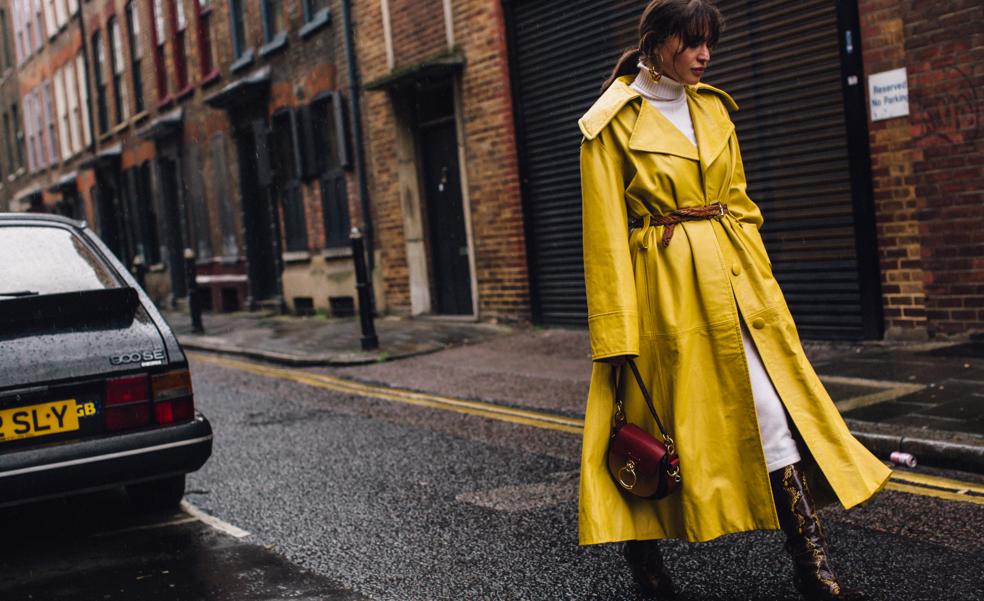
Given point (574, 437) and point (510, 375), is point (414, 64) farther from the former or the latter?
point (574, 437)

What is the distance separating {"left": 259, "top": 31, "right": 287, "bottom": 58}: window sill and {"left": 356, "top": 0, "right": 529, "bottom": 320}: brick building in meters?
2.90

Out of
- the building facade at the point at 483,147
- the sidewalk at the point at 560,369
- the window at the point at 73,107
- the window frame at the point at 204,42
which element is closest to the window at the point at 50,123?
the window at the point at 73,107

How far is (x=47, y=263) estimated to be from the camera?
17.0 ft

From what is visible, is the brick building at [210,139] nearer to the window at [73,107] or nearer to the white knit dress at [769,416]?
the window at [73,107]

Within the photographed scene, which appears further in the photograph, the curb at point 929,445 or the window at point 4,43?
the window at point 4,43

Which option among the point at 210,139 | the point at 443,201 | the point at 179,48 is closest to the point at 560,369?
the point at 443,201

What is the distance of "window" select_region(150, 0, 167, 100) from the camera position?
23906mm

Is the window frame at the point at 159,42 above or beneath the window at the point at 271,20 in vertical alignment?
above

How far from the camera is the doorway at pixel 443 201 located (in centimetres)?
1435

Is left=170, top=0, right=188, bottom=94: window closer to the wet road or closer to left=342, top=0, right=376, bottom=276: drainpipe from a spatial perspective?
left=342, top=0, right=376, bottom=276: drainpipe

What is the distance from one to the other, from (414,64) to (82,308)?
9.74m

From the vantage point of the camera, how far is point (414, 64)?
1402 cm

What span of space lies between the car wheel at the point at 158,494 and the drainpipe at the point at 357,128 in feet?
33.9

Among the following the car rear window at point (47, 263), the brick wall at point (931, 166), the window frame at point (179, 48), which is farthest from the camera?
the window frame at point (179, 48)
